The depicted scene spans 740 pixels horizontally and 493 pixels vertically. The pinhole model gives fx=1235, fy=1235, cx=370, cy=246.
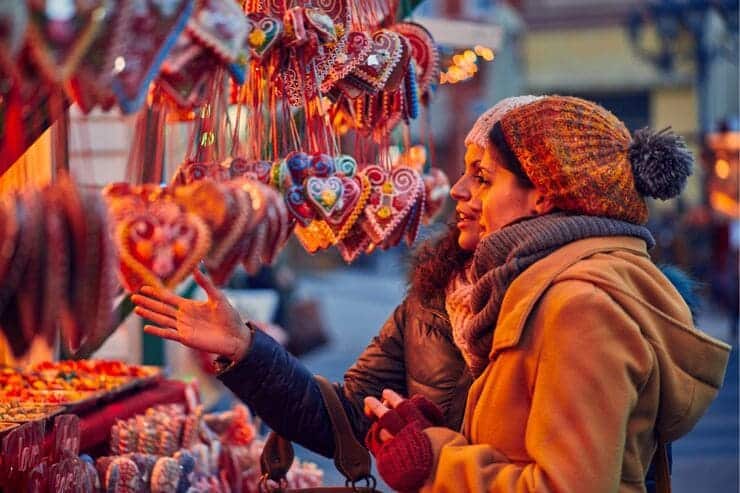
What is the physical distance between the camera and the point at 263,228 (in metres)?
2.57

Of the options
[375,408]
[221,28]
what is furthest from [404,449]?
[221,28]

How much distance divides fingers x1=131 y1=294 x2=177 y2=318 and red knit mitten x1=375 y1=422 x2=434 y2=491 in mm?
603

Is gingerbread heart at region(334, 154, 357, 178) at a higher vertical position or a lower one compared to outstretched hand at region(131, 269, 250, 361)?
higher

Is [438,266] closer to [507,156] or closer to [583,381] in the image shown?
[507,156]

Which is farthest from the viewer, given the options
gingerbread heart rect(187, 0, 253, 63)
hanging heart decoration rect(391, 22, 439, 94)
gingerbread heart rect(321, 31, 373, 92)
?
hanging heart decoration rect(391, 22, 439, 94)

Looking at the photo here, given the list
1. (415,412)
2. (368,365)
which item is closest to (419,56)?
(368,365)

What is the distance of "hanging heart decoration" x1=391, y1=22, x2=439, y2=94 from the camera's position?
3.43 m

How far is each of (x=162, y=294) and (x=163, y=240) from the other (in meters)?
0.20

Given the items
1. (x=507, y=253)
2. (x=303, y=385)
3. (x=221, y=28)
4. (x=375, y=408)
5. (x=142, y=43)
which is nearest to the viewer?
(x=142, y=43)

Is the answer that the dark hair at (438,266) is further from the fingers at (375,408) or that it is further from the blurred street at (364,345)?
the fingers at (375,408)


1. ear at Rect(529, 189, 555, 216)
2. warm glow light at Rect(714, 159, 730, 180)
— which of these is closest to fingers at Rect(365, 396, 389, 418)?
ear at Rect(529, 189, 555, 216)

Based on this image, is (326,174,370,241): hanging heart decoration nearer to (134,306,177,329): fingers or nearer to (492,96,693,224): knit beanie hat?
(134,306,177,329): fingers

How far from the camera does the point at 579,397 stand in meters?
2.20

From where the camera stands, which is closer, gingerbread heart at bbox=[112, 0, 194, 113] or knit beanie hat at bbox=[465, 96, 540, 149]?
gingerbread heart at bbox=[112, 0, 194, 113]
